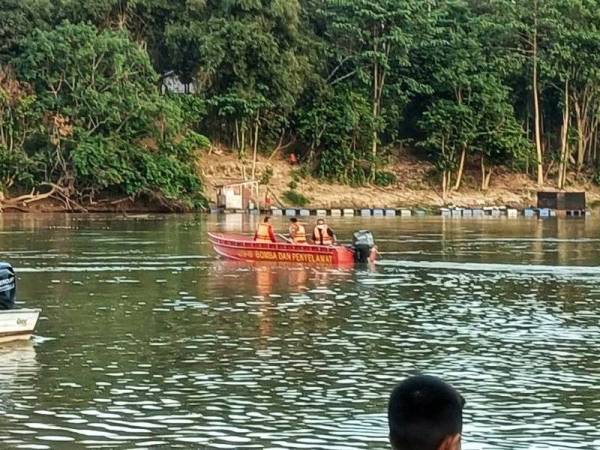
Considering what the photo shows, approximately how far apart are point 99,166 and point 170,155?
218 inches

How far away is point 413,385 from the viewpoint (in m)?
5.37

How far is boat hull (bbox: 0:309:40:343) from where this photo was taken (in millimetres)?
20453

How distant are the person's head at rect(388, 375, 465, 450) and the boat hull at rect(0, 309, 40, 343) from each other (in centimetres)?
1590

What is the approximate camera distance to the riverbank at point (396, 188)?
81188 mm

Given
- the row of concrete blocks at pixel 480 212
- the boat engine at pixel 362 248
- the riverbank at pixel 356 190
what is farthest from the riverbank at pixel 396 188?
the boat engine at pixel 362 248

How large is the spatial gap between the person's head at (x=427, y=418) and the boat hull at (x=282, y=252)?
3198cm

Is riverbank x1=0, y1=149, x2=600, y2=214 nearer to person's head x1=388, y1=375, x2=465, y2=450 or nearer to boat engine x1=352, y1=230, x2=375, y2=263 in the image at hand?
boat engine x1=352, y1=230, x2=375, y2=263

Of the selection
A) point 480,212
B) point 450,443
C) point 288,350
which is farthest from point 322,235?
point 480,212

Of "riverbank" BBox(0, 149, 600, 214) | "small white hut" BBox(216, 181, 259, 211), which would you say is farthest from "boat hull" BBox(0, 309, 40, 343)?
"small white hut" BBox(216, 181, 259, 211)

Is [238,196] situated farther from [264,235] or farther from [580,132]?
[264,235]

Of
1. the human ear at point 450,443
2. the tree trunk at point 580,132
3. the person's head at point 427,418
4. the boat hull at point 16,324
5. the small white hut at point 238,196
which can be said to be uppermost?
the tree trunk at point 580,132

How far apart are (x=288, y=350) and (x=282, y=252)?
17.6 meters

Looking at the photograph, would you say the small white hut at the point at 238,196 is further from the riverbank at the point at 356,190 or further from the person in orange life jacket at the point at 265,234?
the person in orange life jacket at the point at 265,234

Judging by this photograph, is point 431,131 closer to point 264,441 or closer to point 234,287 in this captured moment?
point 234,287
